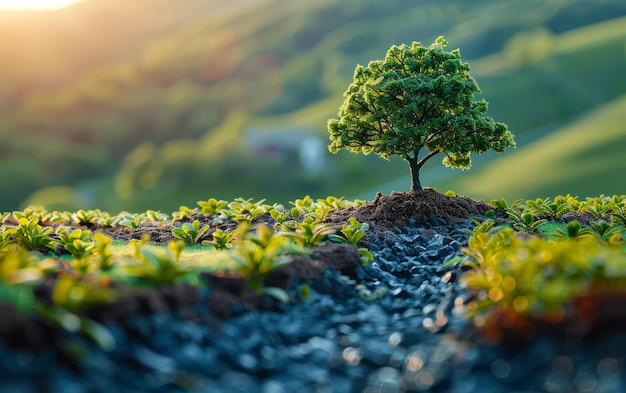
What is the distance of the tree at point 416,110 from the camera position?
11.7m

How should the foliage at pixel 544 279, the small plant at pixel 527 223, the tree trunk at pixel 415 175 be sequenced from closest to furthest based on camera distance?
the foliage at pixel 544 279 < the small plant at pixel 527 223 < the tree trunk at pixel 415 175

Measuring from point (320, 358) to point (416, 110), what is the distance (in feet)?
25.2

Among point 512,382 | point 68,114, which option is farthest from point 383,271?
point 68,114

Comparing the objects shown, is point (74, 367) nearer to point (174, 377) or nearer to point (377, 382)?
point (174, 377)

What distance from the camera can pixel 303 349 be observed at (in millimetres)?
5707

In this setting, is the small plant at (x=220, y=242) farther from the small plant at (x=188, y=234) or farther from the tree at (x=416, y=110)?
the tree at (x=416, y=110)

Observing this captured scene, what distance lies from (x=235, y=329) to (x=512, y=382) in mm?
2614

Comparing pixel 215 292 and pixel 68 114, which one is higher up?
pixel 68 114

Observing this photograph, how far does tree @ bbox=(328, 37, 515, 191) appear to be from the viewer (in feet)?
38.3

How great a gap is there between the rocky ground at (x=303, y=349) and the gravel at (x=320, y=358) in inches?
0.4

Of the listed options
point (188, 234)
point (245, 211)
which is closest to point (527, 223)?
point (245, 211)

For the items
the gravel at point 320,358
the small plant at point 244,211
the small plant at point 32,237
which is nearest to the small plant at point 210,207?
the small plant at point 244,211

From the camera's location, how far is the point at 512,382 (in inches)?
179

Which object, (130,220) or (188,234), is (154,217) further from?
(188,234)
